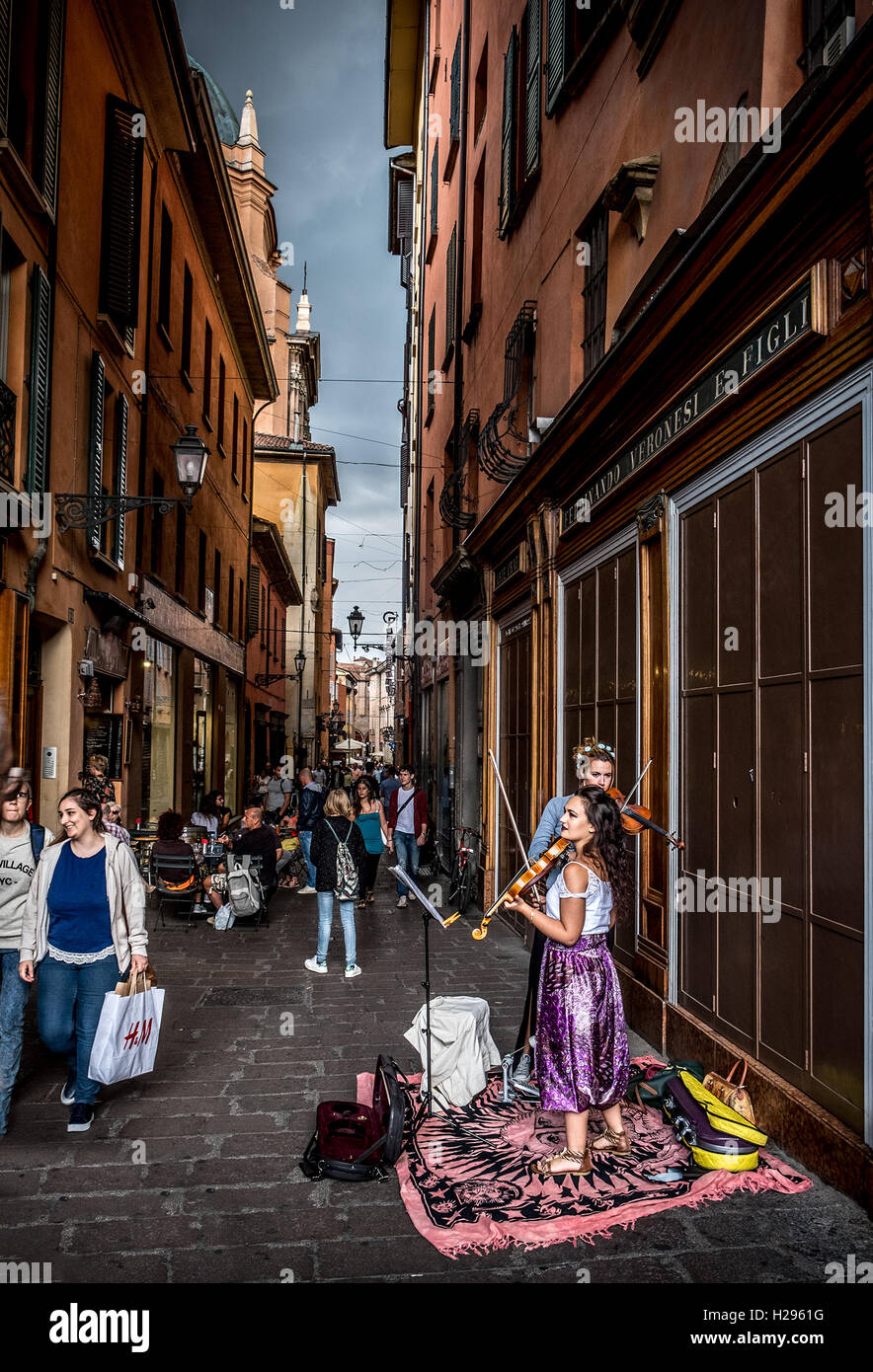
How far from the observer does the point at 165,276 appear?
55.9 feet

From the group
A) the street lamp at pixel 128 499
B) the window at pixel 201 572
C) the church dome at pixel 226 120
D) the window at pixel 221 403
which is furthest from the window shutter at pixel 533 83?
the church dome at pixel 226 120

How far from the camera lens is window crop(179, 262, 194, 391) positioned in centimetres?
1888

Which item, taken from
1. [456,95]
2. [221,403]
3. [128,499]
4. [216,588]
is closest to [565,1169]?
[128,499]

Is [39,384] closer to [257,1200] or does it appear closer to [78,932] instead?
[78,932]

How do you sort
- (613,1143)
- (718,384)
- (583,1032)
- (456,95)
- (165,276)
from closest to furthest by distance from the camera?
1. (583,1032)
2. (613,1143)
3. (718,384)
4. (165,276)
5. (456,95)

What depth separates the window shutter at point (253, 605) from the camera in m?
28.9

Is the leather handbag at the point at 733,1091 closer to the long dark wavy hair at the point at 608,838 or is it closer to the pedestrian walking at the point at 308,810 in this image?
the long dark wavy hair at the point at 608,838

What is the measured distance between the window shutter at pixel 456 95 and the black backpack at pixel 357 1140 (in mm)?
17270

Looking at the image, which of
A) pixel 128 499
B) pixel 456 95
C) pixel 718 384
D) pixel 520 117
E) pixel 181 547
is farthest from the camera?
pixel 181 547

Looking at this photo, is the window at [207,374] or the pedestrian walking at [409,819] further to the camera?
the window at [207,374]

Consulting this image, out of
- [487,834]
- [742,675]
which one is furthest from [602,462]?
[487,834]

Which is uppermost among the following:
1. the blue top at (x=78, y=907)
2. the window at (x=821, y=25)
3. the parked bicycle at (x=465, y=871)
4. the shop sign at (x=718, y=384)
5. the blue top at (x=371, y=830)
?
the window at (x=821, y=25)

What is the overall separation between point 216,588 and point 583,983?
20.1 m
